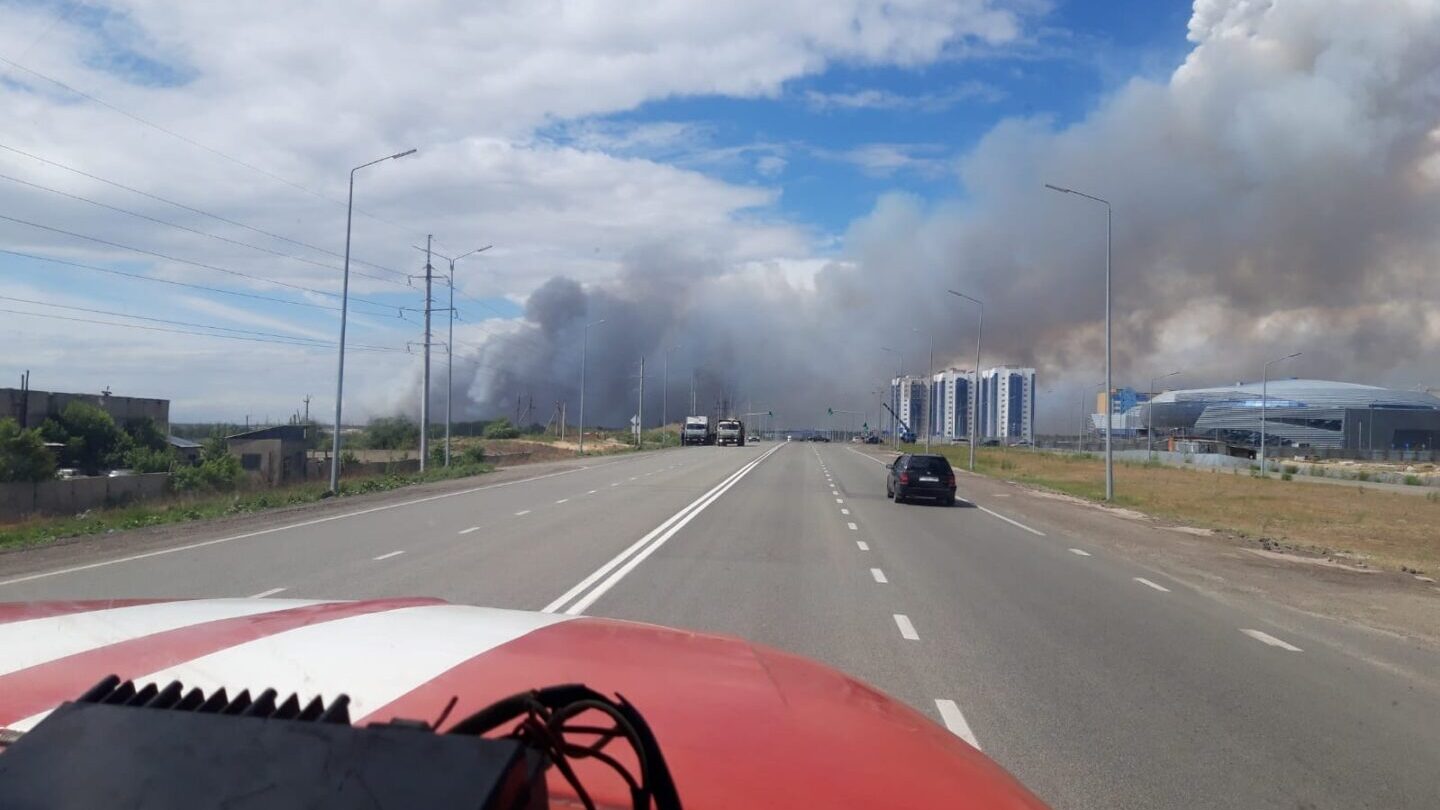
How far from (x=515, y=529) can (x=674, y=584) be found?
29.6ft

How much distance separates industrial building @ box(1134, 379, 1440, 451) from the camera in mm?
129625

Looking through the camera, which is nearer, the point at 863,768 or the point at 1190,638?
the point at 863,768

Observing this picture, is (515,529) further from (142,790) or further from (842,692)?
(142,790)

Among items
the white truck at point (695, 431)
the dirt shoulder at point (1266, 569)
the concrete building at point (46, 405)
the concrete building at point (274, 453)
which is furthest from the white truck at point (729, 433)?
the dirt shoulder at point (1266, 569)

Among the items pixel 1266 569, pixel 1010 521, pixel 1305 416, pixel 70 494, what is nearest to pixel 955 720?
pixel 1266 569

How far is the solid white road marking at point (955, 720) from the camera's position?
6922 millimetres

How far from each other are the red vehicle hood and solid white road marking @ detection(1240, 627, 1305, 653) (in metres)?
8.58

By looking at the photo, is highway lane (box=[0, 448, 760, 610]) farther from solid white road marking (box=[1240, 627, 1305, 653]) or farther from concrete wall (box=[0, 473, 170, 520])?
concrete wall (box=[0, 473, 170, 520])

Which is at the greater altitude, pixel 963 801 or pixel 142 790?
pixel 142 790

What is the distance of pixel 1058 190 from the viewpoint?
37.3m

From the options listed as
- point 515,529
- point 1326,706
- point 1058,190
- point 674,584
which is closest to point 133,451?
point 515,529

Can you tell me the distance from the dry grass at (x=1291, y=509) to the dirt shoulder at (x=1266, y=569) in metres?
1.10

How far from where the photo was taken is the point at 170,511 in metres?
27.8

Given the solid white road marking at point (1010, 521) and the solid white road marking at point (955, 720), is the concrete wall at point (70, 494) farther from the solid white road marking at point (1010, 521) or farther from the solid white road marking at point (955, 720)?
the solid white road marking at point (955, 720)
